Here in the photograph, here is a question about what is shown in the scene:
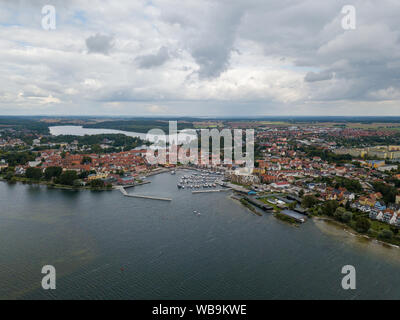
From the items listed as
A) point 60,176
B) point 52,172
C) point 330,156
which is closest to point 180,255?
point 60,176

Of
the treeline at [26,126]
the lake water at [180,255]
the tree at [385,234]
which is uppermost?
the treeline at [26,126]

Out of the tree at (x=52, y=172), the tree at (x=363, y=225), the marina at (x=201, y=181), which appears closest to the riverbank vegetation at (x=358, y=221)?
the tree at (x=363, y=225)

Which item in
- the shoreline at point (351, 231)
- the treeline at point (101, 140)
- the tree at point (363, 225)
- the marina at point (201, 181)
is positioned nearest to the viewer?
the shoreline at point (351, 231)

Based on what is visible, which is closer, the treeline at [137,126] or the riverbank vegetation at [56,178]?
the riverbank vegetation at [56,178]

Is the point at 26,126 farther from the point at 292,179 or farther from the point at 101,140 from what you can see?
the point at 292,179

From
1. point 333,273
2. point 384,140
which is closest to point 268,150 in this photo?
point 384,140

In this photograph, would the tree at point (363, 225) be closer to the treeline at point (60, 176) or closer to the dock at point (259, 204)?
the dock at point (259, 204)
